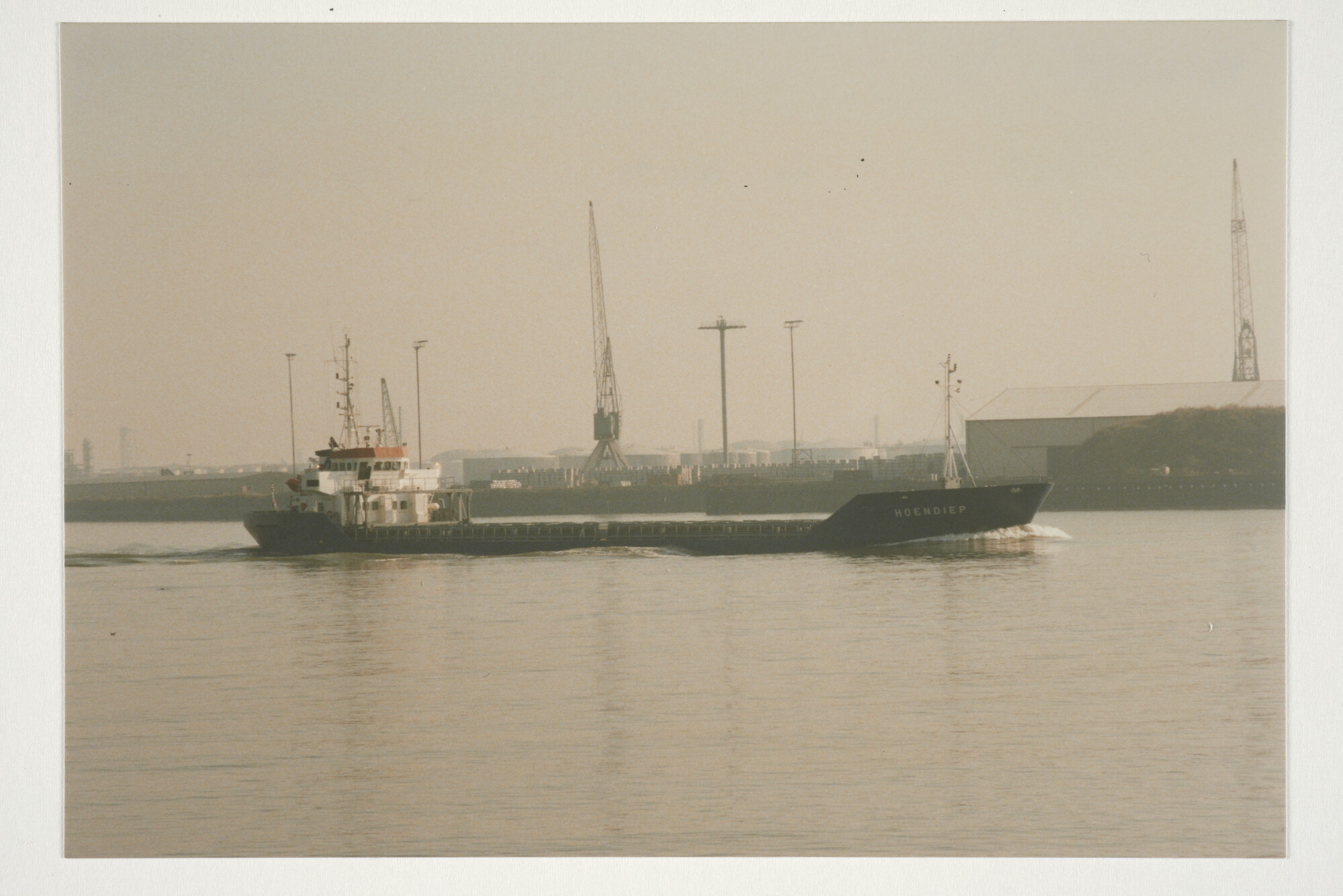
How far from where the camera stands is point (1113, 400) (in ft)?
23.2

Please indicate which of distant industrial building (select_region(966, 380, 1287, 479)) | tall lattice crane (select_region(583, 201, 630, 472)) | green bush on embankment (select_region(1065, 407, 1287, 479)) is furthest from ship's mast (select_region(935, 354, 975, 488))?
tall lattice crane (select_region(583, 201, 630, 472))

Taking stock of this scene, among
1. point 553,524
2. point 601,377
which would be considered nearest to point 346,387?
point 601,377

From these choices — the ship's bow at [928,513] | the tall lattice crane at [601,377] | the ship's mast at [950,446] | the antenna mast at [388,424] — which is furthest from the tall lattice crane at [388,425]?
the ship's bow at [928,513]

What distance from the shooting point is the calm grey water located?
4895 mm

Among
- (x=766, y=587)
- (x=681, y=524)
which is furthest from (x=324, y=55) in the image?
(x=681, y=524)

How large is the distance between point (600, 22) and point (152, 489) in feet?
10.9

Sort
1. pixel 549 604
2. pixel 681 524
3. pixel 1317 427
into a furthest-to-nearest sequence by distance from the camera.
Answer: pixel 681 524 < pixel 549 604 < pixel 1317 427

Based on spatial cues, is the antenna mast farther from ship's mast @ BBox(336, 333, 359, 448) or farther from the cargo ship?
the cargo ship

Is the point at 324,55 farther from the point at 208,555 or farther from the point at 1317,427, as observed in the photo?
the point at 208,555

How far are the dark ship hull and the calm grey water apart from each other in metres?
3.95

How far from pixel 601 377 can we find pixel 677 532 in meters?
6.44

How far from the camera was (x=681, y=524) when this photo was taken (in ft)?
42.5

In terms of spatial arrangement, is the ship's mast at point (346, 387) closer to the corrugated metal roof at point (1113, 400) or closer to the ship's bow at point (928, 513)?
the corrugated metal roof at point (1113, 400)

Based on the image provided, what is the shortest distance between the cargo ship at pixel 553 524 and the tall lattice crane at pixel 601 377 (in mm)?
1989
